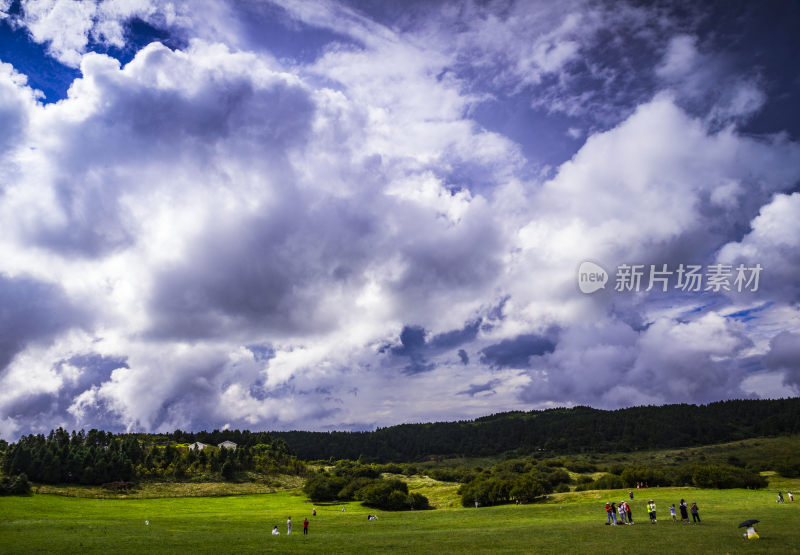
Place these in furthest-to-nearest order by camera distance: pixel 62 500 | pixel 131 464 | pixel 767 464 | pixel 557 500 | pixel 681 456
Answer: pixel 681 456
pixel 131 464
pixel 767 464
pixel 62 500
pixel 557 500

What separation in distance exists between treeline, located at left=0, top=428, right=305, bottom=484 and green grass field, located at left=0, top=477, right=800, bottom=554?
115ft

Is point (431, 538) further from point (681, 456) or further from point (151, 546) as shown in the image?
point (681, 456)

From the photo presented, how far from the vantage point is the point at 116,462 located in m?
130

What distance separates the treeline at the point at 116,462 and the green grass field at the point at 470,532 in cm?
3490

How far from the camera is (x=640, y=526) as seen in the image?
46.7 m

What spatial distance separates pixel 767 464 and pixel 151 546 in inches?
5800

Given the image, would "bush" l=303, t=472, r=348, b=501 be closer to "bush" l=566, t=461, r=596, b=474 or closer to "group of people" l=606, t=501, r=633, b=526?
"bush" l=566, t=461, r=596, b=474

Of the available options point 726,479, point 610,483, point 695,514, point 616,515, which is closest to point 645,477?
point 610,483

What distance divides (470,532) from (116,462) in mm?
121574

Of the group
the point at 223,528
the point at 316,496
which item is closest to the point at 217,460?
the point at 316,496

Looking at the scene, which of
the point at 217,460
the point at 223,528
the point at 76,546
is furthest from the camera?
the point at 217,460

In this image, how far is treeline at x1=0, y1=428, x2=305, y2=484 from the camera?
115625 millimetres

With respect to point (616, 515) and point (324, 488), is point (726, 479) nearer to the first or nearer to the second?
point (616, 515)

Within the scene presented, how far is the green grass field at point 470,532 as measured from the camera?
37.0 metres
